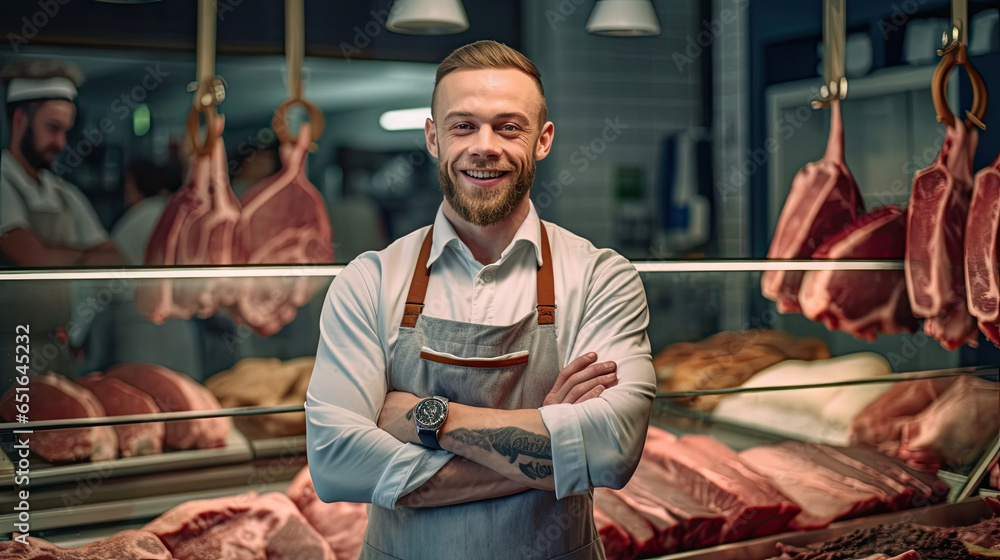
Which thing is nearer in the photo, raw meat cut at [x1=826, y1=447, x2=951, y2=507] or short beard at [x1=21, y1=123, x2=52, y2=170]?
short beard at [x1=21, y1=123, x2=52, y2=170]

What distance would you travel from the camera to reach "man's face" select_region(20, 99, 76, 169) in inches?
96.3

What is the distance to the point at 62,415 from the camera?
7.70 ft

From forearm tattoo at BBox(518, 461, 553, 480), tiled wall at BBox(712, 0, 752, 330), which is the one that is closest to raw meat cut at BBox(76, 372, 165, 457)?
forearm tattoo at BBox(518, 461, 553, 480)

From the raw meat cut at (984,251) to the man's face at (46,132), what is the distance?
3455 mm

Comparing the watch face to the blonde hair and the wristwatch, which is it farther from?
the blonde hair

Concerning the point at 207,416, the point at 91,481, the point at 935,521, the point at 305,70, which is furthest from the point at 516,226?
the point at 935,521

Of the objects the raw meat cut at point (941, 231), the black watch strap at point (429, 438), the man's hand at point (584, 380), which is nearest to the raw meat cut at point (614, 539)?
the man's hand at point (584, 380)

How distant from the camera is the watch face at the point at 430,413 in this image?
1748 mm

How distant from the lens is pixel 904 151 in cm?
360

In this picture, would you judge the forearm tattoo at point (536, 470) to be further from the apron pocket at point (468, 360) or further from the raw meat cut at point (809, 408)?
the raw meat cut at point (809, 408)

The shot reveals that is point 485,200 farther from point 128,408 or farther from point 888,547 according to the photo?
point 888,547

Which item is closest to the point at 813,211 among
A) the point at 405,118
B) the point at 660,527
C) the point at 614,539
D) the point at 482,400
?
the point at 660,527

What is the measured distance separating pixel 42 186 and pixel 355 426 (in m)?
1.42

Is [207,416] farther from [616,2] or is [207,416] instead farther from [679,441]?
[616,2]
